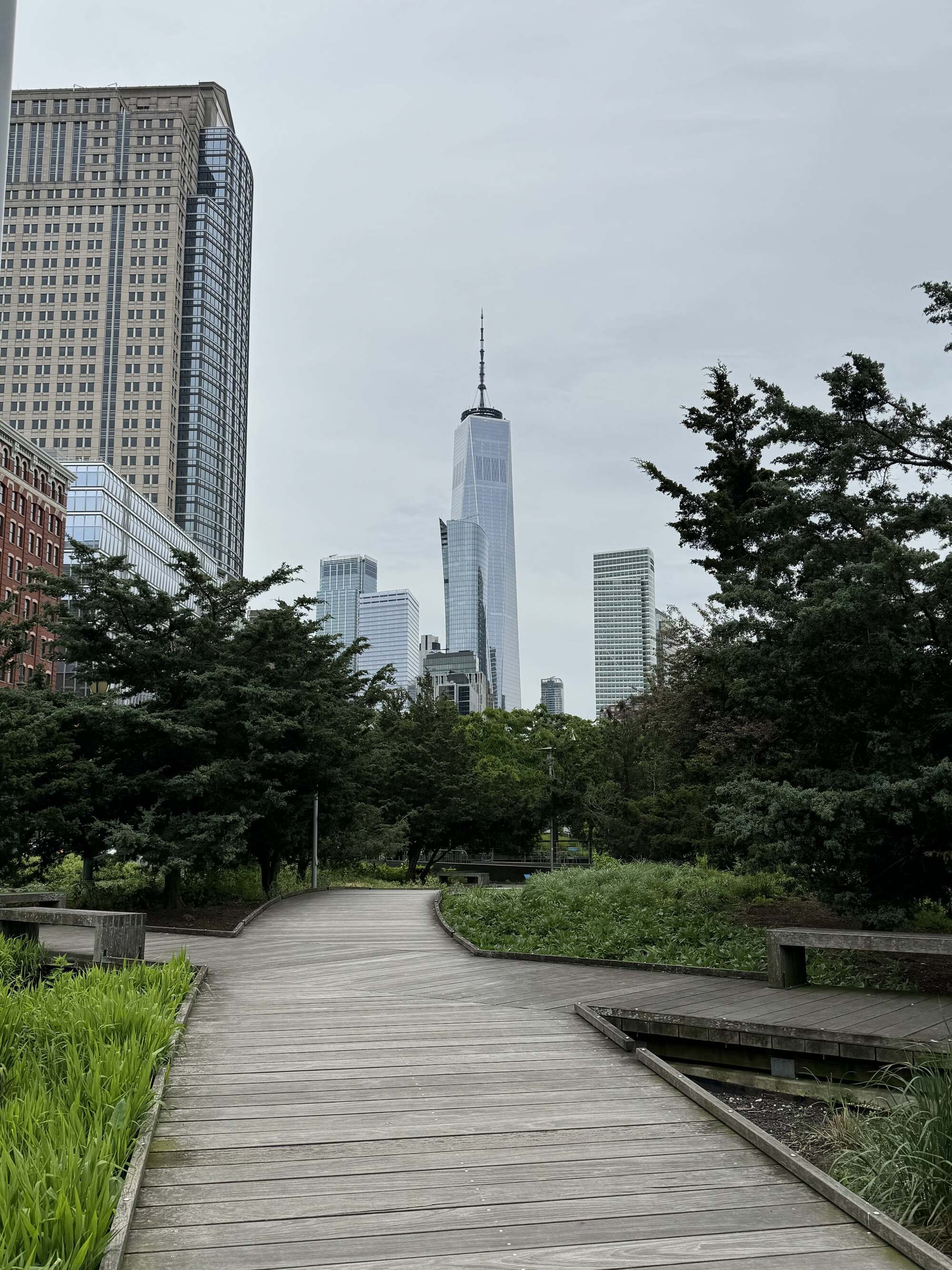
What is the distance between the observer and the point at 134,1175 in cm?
403

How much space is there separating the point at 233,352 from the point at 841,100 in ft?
531

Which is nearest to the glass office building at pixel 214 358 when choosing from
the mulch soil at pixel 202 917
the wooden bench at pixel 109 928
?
the mulch soil at pixel 202 917

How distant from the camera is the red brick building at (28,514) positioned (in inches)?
2901

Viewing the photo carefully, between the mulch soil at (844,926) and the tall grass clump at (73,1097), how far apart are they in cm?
647

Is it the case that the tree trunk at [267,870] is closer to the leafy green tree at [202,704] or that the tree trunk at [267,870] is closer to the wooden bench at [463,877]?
the leafy green tree at [202,704]

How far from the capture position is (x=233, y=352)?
159 metres

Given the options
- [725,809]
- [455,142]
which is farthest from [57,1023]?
[455,142]

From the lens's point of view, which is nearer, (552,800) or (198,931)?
(198,931)

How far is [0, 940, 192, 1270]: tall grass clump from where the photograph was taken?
127 inches

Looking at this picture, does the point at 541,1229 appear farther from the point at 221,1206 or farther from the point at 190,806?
the point at 190,806

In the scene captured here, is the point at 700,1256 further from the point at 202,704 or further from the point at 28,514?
the point at 28,514

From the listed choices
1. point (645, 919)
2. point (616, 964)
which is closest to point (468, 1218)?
point (616, 964)

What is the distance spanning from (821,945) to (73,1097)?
5.74 meters

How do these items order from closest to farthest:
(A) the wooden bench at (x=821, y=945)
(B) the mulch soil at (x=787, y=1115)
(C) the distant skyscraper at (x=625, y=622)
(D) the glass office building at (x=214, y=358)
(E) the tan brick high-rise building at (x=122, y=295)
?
1. (B) the mulch soil at (x=787, y=1115)
2. (A) the wooden bench at (x=821, y=945)
3. (E) the tan brick high-rise building at (x=122, y=295)
4. (D) the glass office building at (x=214, y=358)
5. (C) the distant skyscraper at (x=625, y=622)
